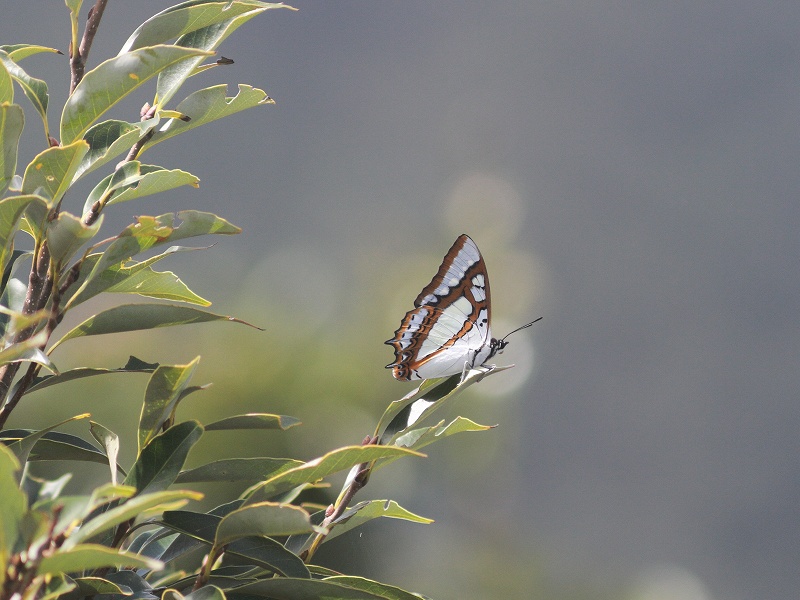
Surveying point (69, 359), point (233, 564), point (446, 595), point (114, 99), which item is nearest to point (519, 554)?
point (446, 595)

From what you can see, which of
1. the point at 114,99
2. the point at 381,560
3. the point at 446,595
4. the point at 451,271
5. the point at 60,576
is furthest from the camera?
the point at 446,595

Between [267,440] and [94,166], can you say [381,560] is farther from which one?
[94,166]

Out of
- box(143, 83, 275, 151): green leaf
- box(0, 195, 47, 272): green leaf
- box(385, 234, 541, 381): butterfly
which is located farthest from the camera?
box(385, 234, 541, 381): butterfly

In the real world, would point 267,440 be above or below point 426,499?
above

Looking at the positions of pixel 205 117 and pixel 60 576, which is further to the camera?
pixel 205 117

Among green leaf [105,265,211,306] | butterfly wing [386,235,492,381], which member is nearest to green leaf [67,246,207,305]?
green leaf [105,265,211,306]

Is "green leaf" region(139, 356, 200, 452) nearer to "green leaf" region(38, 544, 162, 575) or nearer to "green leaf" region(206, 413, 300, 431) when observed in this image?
"green leaf" region(206, 413, 300, 431)

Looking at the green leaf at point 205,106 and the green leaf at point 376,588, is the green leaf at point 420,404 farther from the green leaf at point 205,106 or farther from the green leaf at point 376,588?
the green leaf at point 205,106

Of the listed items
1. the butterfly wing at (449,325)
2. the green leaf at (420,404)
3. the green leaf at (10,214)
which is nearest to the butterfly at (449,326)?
the butterfly wing at (449,325)
